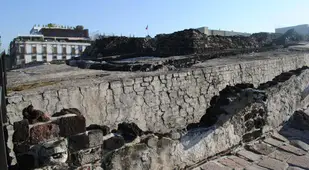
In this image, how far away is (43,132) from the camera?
1.77 metres

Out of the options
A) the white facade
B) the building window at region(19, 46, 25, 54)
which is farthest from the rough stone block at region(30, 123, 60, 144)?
the building window at region(19, 46, 25, 54)

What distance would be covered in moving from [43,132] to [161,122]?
338cm

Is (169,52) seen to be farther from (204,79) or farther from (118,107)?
(118,107)

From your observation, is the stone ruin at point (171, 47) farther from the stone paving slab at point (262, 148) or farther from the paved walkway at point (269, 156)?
the stone paving slab at point (262, 148)

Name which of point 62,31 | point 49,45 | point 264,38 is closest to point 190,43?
point 264,38

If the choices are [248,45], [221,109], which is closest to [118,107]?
[221,109]

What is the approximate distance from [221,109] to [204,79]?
2.66m

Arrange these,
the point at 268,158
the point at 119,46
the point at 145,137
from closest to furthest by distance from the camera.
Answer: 1. the point at 145,137
2. the point at 268,158
3. the point at 119,46

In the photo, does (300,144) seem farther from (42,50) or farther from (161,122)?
(42,50)

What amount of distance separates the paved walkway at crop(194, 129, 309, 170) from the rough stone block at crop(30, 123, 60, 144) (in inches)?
50.1

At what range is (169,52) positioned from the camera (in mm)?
12609

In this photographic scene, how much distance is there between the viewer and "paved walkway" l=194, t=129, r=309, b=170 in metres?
2.63

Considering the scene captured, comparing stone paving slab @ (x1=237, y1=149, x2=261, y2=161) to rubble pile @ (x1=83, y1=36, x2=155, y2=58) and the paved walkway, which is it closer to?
the paved walkway

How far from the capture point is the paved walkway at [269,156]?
2629 mm
